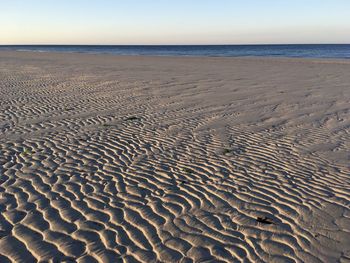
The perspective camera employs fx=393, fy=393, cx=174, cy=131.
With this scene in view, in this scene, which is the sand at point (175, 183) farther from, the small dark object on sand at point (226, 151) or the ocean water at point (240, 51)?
the ocean water at point (240, 51)

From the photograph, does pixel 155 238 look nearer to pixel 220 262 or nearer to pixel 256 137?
pixel 220 262

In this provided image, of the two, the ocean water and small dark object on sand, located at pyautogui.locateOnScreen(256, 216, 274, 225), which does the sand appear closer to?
small dark object on sand, located at pyautogui.locateOnScreen(256, 216, 274, 225)

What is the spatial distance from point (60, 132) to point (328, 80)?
15161 millimetres

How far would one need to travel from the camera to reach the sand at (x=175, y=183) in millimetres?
4488

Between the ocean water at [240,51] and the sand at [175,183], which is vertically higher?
the sand at [175,183]

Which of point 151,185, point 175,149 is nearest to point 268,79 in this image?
point 175,149

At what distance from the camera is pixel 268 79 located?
2078 cm

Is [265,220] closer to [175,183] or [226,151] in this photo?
[175,183]

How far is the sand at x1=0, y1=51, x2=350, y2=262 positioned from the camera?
4.49 m

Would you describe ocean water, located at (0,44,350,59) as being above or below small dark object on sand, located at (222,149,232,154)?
below

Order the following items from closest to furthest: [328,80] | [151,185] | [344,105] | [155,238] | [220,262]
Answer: [220,262] < [155,238] < [151,185] < [344,105] < [328,80]

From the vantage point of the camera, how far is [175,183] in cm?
634

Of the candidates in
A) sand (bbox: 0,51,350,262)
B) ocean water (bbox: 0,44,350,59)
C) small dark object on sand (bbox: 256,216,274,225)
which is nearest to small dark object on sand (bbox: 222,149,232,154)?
sand (bbox: 0,51,350,262)

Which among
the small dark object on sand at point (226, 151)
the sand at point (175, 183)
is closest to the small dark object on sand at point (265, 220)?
the sand at point (175, 183)
